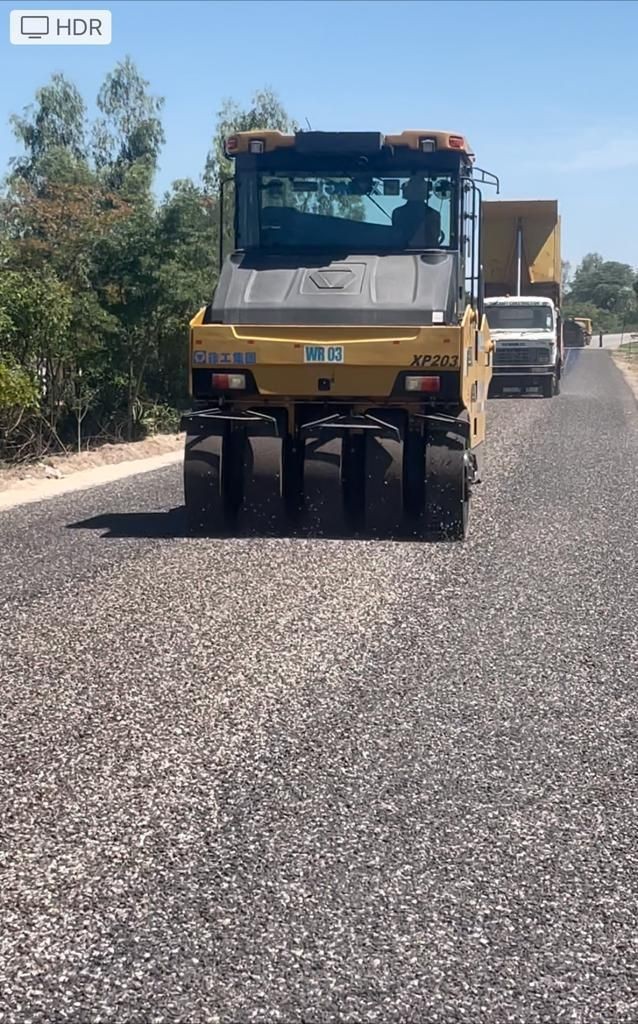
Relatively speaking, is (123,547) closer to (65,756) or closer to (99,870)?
(65,756)

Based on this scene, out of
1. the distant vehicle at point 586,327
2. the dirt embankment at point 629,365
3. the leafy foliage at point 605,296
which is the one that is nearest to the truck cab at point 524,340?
the dirt embankment at point 629,365

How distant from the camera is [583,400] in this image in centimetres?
2691

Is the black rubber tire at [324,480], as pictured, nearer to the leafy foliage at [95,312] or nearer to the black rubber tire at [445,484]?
the black rubber tire at [445,484]

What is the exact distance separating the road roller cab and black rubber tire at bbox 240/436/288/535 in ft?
0.04

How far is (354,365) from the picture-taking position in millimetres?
9617

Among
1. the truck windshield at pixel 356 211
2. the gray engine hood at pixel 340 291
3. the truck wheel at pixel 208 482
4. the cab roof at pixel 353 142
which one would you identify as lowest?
the truck wheel at pixel 208 482

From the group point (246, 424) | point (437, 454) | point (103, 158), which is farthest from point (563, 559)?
point (103, 158)

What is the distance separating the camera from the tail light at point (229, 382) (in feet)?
32.2

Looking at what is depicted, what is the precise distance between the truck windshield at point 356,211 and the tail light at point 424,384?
1469 mm

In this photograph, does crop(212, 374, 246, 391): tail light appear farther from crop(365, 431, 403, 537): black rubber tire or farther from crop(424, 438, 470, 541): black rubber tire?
crop(424, 438, 470, 541): black rubber tire

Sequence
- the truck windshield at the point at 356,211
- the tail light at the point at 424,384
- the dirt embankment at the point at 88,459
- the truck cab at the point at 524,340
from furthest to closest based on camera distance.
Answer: the truck cab at the point at 524,340, the dirt embankment at the point at 88,459, the truck windshield at the point at 356,211, the tail light at the point at 424,384

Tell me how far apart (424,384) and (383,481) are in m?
0.81

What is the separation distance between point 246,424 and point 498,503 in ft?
9.99

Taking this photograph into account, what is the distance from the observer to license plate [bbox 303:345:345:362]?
31.5ft
